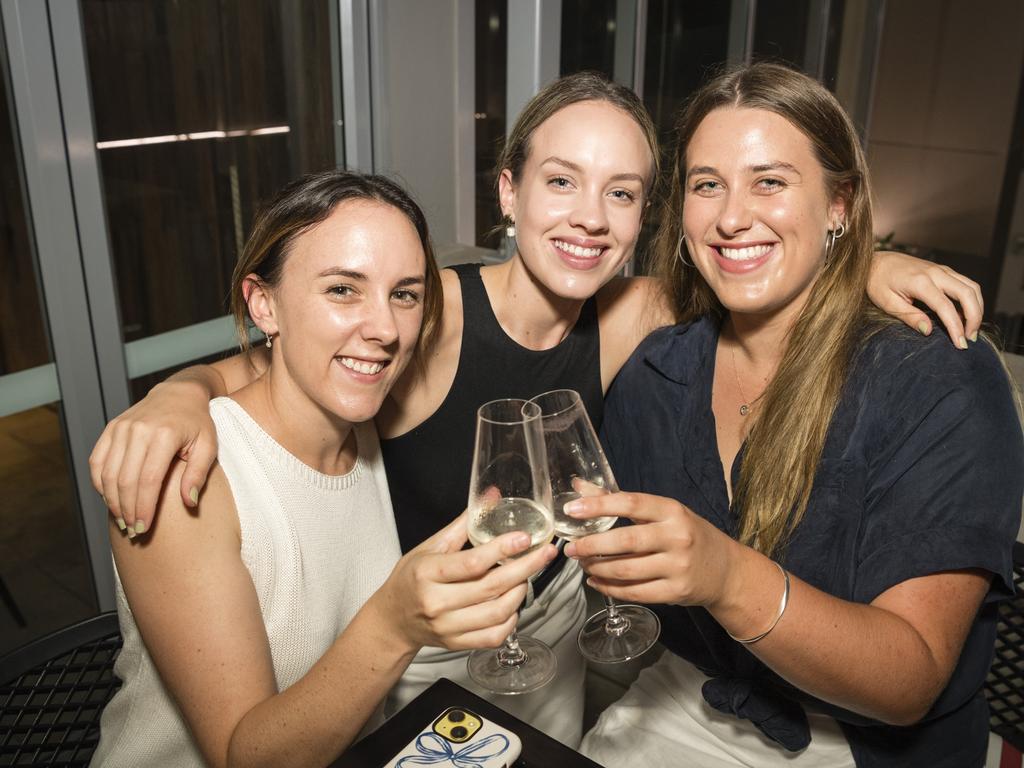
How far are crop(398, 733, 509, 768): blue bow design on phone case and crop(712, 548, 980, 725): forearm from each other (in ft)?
1.14

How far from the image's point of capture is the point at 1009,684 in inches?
68.6

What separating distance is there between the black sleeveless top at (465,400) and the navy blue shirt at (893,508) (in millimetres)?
342

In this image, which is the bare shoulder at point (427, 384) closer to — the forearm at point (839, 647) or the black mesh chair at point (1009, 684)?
the forearm at point (839, 647)

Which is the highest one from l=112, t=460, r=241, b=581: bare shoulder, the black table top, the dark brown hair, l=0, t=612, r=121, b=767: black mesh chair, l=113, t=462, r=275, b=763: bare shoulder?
the dark brown hair

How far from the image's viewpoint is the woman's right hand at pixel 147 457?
4.09ft

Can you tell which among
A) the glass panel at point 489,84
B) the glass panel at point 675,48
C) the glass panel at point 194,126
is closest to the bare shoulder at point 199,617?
the glass panel at point 194,126

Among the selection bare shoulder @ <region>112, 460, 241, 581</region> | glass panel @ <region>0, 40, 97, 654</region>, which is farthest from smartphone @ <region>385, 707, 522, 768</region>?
glass panel @ <region>0, 40, 97, 654</region>

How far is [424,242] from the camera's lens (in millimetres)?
1585

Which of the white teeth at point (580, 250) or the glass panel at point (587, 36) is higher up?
the glass panel at point (587, 36)

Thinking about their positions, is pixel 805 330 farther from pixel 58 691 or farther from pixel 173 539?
pixel 58 691

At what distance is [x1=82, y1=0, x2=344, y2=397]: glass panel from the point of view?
2.75 m

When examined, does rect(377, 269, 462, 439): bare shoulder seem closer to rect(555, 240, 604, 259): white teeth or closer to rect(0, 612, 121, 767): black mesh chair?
rect(555, 240, 604, 259): white teeth

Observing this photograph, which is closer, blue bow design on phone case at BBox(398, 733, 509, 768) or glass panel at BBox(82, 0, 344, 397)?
blue bow design on phone case at BBox(398, 733, 509, 768)

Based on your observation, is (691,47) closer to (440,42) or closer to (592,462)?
(440,42)
